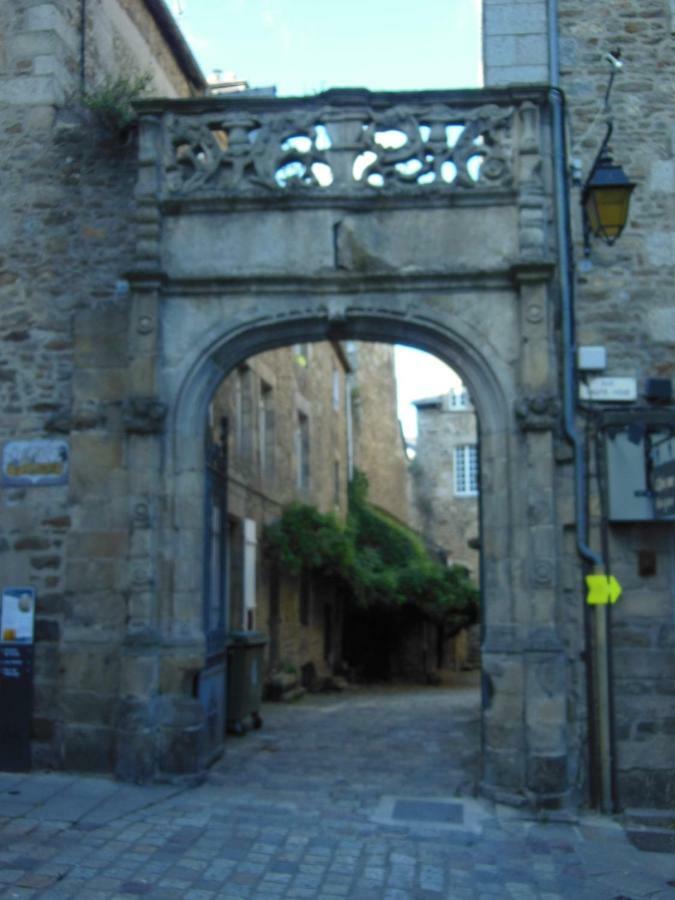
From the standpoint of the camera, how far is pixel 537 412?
23.4 feet

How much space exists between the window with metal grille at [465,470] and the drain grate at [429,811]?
24.6 meters

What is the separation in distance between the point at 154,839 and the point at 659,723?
348 cm

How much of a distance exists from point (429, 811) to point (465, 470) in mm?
25338

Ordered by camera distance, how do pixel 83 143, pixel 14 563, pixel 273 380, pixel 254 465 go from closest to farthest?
1. pixel 14 563
2. pixel 83 143
3. pixel 254 465
4. pixel 273 380

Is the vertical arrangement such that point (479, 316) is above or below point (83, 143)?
below

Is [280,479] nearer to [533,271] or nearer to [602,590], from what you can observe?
[533,271]

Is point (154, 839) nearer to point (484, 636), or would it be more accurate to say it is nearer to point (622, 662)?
point (484, 636)

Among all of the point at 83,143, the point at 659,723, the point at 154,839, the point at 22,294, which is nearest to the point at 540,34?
the point at 83,143

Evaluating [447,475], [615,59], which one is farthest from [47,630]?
[447,475]

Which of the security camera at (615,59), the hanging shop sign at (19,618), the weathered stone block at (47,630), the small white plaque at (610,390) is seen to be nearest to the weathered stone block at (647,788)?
the small white plaque at (610,390)

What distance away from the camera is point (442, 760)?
27.7ft

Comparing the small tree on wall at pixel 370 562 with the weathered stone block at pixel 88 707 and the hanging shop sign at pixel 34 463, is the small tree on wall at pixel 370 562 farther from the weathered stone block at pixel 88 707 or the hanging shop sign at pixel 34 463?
the weathered stone block at pixel 88 707

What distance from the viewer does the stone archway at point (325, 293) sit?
713cm

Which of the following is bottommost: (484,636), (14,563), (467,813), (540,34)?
(467,813)
